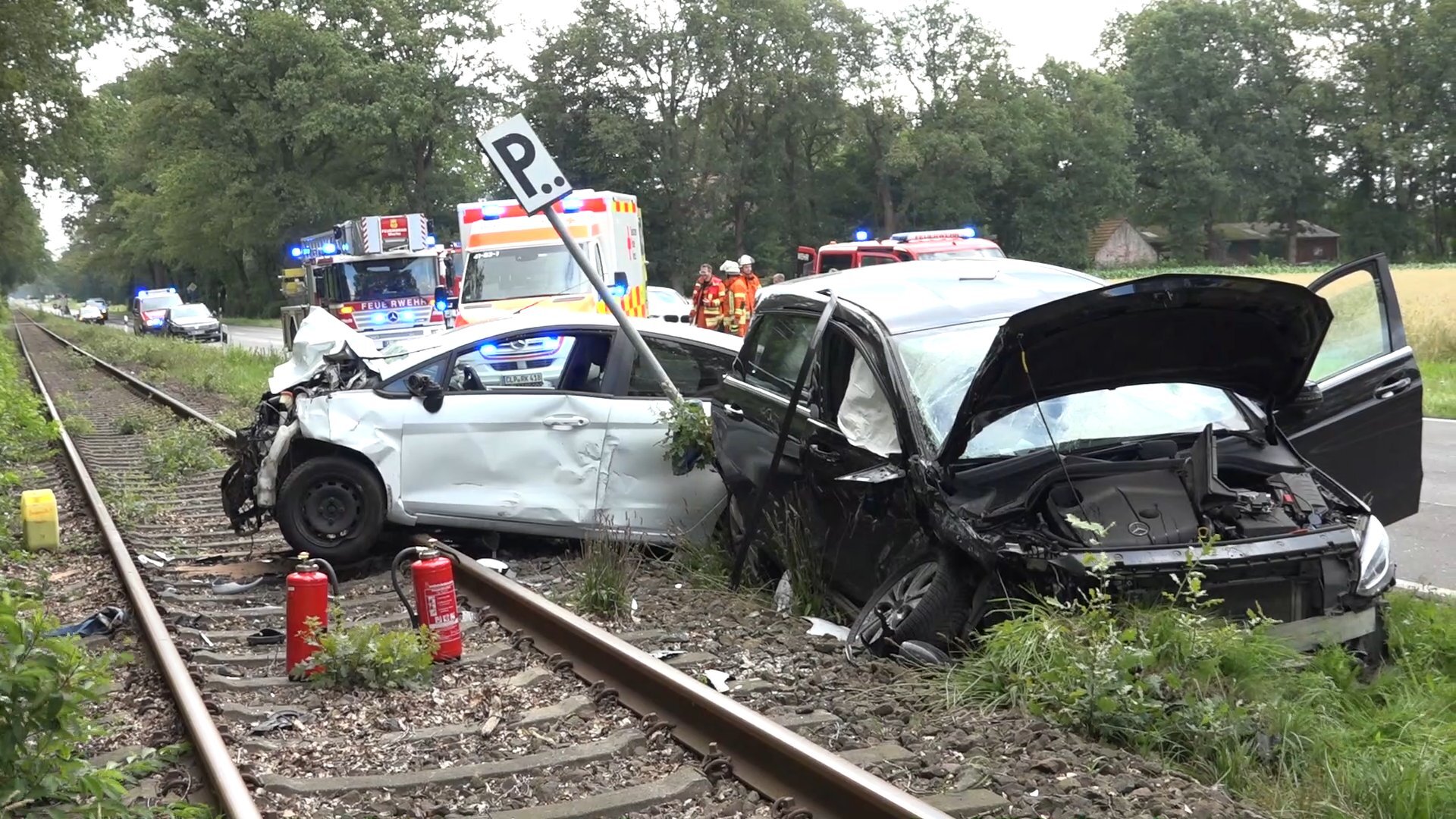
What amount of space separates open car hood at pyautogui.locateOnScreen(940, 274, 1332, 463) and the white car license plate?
361 cm

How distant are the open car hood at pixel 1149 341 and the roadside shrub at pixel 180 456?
9.44 meters

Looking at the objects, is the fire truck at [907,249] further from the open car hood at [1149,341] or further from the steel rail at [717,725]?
the steel rail at [717,725]

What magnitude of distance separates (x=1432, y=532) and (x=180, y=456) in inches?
425

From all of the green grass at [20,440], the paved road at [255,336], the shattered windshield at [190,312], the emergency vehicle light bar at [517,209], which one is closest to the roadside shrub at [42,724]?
the green grass at [20,440]

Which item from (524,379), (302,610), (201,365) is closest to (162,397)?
(201,365)

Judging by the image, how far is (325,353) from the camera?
8617 mm

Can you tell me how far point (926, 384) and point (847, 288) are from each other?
115 centimetres

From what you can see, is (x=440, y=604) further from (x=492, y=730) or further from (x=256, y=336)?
(x=256, y=336)

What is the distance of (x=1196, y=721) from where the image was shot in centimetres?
451

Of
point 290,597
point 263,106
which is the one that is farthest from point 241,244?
point 290,597

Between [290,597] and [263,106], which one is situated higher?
[263,106]

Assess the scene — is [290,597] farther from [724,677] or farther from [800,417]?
[800,417]

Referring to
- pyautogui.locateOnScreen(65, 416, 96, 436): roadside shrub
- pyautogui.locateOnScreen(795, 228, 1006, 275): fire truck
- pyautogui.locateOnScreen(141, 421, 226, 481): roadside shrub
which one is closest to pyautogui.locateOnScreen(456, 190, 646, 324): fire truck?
pyautogui.locateOnScreen(795, 228, 1006, 275): fire truck

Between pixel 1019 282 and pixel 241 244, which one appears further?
pixel 241 244
